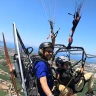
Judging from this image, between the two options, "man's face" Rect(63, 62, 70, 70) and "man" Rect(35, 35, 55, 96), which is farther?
"man's face" Rect(63, 62, 70, 70)

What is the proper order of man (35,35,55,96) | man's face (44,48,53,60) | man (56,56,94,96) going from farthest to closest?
man (56,56,94,96) → man's face (44,48,53,60) → man (35,35,55,96)

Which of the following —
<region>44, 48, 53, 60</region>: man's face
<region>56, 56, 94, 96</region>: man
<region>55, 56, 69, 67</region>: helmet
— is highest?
<region>44, 48, 53, 60</region>: man's face

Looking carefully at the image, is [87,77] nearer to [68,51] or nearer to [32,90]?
[68,51]

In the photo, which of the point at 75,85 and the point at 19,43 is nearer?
the point at 19,43

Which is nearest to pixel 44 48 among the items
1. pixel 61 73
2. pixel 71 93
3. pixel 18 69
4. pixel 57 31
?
pixel 18 69

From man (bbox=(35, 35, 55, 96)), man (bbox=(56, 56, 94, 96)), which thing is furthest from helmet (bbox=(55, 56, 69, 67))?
man (bbox=(35, 35, 55, 96))

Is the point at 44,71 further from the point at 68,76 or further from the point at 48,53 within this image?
the point at 68,76

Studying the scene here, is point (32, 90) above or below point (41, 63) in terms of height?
below

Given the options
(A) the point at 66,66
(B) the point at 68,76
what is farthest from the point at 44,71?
(A) the point at 66,66

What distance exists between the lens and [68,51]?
6.54 metres

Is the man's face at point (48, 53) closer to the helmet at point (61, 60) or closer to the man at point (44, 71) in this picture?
the man at point (44, 71)

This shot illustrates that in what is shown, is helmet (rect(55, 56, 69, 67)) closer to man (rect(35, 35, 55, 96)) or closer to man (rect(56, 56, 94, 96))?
man (rect(56, 56, 94, 96))

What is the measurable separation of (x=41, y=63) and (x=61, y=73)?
2.17m

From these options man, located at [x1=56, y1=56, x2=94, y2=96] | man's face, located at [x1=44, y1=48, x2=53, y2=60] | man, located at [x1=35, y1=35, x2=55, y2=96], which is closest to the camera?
man, located at [x1=35, y1=35, x2=55, y2=96]
